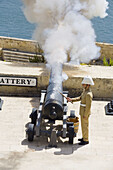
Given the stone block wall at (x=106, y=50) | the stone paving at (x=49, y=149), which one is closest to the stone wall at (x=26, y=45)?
the stone block wall at (x=106, y=50)

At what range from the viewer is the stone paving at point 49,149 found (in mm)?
9086

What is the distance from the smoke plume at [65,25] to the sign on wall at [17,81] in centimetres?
153

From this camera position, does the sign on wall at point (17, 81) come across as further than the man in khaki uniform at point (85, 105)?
Yes

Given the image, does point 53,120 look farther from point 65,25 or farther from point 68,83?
point 65,25

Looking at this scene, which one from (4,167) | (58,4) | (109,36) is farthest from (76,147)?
(109,36)

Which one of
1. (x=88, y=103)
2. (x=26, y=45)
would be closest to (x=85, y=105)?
(x=88, y=103)

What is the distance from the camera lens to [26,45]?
61.4 feet

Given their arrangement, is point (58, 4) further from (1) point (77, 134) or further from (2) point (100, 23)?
(2) point (100, 23)

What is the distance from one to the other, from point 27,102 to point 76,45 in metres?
4.24

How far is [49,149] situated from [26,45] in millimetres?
9779

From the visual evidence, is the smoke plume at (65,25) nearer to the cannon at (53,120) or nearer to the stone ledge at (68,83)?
the stone ledge at (68,83)

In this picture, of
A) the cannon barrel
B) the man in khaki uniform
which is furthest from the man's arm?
the cannon barrel

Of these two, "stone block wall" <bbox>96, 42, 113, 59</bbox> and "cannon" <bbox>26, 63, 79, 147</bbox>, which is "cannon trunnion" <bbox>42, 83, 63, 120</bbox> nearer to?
"cannon" <bbox>26, 63, 79, 147</bbox>

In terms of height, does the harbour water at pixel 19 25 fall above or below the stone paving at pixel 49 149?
above
